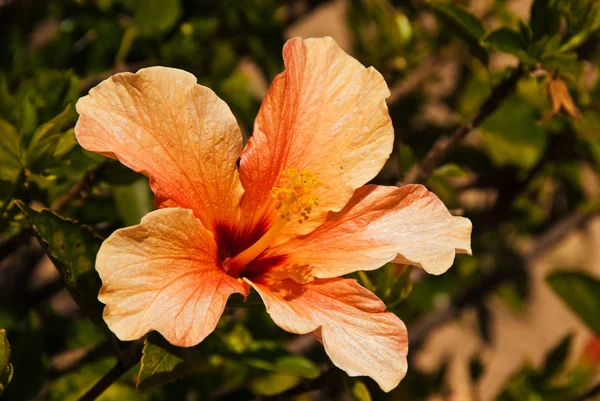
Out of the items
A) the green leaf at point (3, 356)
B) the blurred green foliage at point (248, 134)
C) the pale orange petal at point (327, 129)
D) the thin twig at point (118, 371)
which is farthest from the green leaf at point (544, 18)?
the green leaf at point (3, 356)

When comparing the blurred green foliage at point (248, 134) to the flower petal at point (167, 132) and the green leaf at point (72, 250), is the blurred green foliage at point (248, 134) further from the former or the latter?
the flower petal at point (167, 132)

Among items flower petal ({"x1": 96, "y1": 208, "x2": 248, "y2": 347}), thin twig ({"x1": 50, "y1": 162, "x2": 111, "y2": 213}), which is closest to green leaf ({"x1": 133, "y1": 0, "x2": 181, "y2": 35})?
thin twig ({"x1": 50, "y1": 162, "x2": 111, "y2": 213})

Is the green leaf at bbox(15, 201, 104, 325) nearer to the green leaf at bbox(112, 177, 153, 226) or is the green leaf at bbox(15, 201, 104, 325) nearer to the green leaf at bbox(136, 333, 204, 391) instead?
the green leaf at bbox(136, 333, 204, 391)

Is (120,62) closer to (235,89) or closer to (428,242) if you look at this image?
(235,89)

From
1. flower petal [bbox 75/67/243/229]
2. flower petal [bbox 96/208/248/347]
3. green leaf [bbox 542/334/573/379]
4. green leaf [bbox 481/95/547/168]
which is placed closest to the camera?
flower petal [bbox 96/208/248/347]

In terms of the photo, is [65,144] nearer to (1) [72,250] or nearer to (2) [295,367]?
(1) [72,250]

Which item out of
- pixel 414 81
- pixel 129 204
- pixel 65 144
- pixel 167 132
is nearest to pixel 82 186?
pixel 65 144
